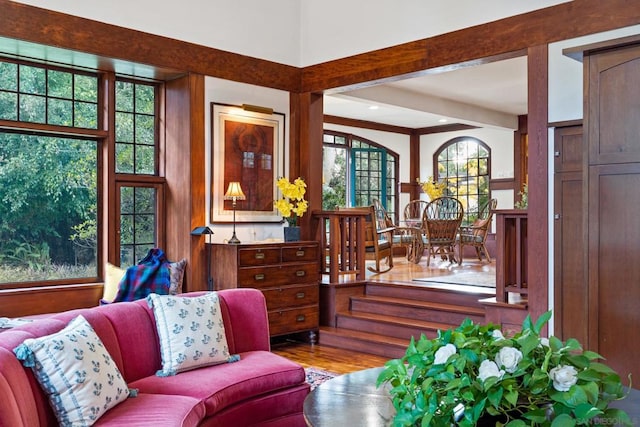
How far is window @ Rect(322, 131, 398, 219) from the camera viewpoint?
10352 millimetres

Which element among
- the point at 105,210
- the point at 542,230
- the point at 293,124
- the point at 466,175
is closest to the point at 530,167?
the point at 542,230

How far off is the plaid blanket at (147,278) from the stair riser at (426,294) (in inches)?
91.9

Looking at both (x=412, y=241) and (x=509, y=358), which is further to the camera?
(x=412, y=241)

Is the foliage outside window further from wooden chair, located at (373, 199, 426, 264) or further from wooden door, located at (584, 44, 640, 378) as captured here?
wooden chair, located at (373, 199, 426, 264)

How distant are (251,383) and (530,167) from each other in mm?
2747

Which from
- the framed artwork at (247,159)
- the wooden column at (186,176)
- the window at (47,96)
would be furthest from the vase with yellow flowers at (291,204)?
the window at (47,96)

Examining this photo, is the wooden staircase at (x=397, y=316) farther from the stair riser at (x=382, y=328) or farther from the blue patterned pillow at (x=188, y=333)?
the blue patterned pillow at (x=188, y=333)

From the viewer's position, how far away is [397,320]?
5.70m

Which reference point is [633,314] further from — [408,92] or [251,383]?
[408,92]

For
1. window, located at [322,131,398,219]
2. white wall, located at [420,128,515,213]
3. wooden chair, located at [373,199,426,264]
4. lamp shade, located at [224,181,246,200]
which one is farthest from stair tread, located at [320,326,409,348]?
white wall, located at [420,128,515,213]

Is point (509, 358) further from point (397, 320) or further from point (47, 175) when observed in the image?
point (47, 175)

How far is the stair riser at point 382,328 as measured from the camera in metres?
5.41

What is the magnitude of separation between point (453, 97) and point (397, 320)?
4.19 meters

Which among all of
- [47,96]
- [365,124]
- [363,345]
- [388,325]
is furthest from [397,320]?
[365,124]
